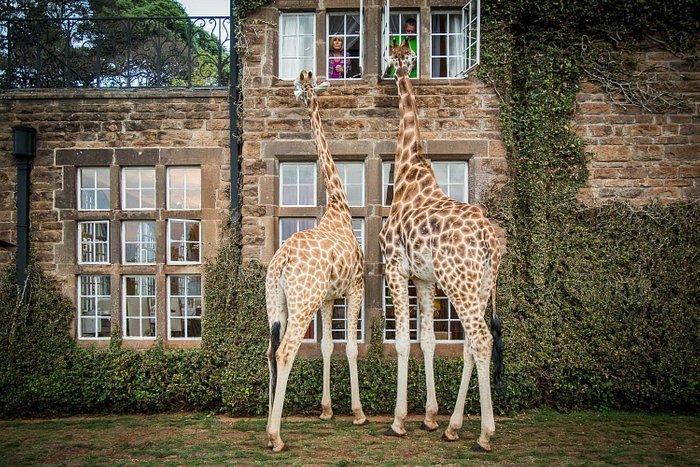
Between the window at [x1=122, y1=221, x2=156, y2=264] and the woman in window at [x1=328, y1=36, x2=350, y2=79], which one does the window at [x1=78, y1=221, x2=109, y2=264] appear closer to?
the window at [x1=122, y1=221, x2=156, y2=264]

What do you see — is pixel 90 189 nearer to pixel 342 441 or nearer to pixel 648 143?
pixel 342 441

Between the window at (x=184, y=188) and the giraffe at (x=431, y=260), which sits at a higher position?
the window at (x=184, y=188)

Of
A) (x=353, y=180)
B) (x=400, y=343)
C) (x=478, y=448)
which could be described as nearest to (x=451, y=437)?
(x=478, y=448)

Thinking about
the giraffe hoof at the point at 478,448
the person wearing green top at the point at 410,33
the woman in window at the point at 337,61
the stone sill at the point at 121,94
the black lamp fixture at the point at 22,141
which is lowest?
the giraffe hoof at the point at 478,448

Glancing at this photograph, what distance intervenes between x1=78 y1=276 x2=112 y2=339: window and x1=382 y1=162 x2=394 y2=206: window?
4368 mm

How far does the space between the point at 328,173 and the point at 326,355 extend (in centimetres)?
228

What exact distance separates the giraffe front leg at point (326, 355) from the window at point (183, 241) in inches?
94.5

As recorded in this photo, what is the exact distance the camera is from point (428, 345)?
20.9 ft

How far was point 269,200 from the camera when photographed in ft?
25.0

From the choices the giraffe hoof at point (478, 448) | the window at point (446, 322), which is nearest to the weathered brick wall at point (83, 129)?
the window at point (446, 322)

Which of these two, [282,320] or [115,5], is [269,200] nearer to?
[282,320]

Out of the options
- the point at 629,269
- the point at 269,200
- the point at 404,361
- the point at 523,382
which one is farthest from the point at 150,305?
the point at 629,269

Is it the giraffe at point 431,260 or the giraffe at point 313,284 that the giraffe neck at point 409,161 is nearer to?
the giraffe at point 431,260

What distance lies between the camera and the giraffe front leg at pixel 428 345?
636 cm
